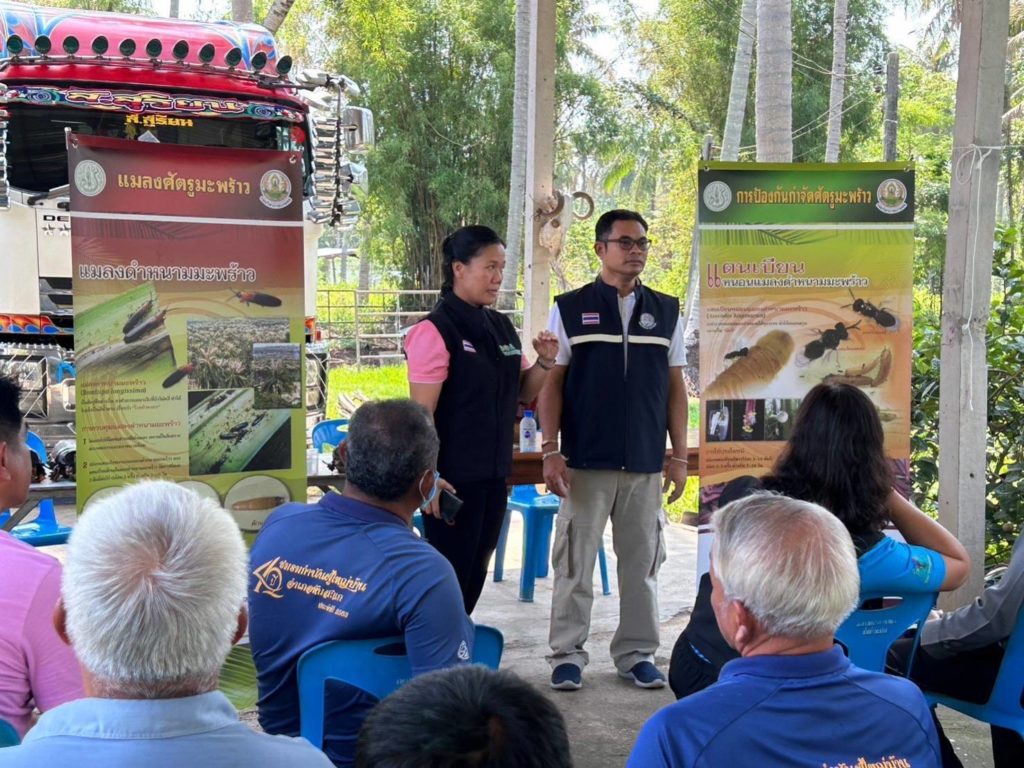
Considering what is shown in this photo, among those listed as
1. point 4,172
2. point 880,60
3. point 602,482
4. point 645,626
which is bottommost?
point 645,626

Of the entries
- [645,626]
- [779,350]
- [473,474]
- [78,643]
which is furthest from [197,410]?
[78,643]

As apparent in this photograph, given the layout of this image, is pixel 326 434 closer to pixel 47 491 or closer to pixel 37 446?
pixel 37 446

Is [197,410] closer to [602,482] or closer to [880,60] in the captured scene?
[602,482]

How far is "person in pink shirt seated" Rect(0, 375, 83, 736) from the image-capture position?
6.43ft

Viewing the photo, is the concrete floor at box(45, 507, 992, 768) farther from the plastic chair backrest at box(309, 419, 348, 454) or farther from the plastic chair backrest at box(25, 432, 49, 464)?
the plastic chair backrest at box(309, 419, 348, 454)

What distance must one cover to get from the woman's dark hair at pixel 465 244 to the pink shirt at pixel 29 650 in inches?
90.7

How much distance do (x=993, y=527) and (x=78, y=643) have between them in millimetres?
5168

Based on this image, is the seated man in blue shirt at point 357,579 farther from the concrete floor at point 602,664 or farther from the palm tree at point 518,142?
the palm tree at point 518,142

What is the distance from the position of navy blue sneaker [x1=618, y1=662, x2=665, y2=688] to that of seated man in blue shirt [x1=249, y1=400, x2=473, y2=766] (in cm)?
209

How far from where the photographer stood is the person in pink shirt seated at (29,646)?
6.43ft

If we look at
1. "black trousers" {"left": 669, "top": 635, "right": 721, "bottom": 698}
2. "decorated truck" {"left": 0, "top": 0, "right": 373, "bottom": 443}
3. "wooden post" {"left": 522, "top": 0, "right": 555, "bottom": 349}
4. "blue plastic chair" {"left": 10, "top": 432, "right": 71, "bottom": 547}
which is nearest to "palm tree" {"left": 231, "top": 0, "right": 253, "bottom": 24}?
"decorated truck" {"left": 0, "top": 0, "right": 373, "bottom": 443}

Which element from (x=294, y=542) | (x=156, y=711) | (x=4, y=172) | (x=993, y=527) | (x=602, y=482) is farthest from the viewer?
(x=4, y=172)

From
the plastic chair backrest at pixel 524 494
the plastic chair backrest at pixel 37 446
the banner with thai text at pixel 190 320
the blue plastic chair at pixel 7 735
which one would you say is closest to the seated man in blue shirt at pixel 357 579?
the blue plastic chair at pixel 7 735

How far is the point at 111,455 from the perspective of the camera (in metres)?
3.85
